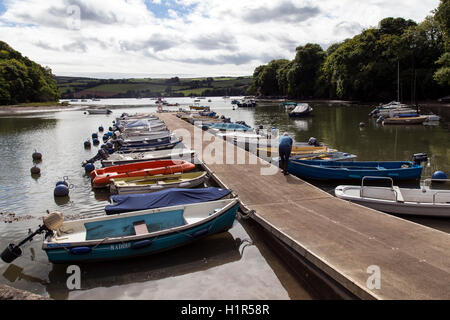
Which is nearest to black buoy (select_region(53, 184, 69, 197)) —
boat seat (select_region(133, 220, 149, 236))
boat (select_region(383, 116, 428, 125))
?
boat seat (select_region(133, 220, 149, 236))

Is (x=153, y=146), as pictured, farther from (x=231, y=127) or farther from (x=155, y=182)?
(x=231, y=127)

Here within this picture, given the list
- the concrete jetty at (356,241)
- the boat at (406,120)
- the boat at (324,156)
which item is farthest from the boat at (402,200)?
the boat at (406,120)

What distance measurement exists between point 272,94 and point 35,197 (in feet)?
437

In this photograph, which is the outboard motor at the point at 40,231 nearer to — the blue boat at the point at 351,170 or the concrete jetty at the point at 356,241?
the concrete jetty at the point at 356,241

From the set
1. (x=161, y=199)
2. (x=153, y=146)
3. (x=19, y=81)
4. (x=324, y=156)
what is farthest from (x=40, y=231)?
(x=19, y=81)

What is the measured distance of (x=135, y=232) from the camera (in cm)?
1066

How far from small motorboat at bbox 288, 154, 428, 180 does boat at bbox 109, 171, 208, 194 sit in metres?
5.10

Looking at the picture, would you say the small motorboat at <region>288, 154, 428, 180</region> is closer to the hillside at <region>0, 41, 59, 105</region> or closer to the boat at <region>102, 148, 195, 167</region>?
the boat at <region>102, 148, 195, 167</region>

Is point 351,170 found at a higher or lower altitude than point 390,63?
lower

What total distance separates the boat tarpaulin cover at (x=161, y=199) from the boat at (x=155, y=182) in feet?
9.94

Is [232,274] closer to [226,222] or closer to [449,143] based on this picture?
[226,222]

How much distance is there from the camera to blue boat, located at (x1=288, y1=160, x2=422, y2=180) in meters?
16.8
